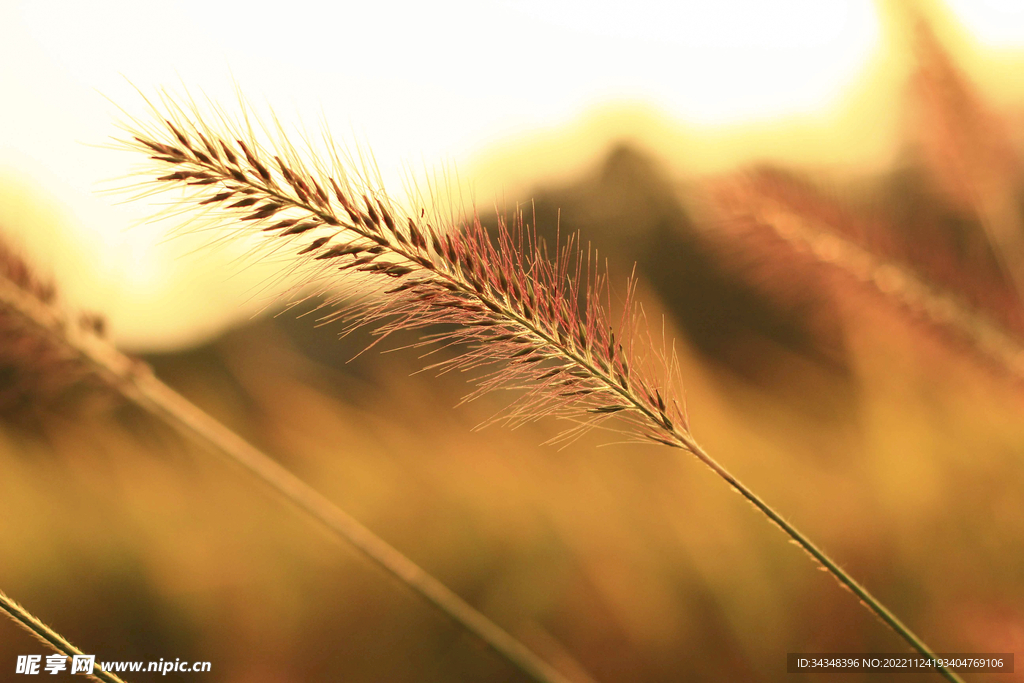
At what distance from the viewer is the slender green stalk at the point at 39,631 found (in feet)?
2.51

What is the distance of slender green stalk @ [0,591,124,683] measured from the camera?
77 centimetres

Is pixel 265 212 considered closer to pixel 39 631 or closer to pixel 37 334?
pixel 39 631

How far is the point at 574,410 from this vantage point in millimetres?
976

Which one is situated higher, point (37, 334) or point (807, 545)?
point (37, 334)

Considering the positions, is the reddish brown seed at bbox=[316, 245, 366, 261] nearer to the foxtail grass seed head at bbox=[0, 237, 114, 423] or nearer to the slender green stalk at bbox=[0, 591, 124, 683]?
the slender green stalk at bbox=[0, 591, 124, 683]

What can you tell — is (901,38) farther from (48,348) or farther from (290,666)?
(290,666)

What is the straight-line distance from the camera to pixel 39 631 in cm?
83

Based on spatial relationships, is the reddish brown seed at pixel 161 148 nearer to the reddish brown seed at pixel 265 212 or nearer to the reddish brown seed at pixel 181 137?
the reddish brown seed at pixel 181 137

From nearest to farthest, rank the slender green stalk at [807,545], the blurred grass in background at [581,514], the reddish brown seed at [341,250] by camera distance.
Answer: the slender green stalk at [807,545] → the reddish brown seed at [341,250] → the blurred grass in background at [581,514]

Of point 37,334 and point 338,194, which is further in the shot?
point 37,334

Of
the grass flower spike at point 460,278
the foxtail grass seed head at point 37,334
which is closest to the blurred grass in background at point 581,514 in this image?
the grass flower spike at point 460,278

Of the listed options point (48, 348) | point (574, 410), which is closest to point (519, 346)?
point (574, 410)

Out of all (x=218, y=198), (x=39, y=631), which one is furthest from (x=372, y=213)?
(x=39, y=631)

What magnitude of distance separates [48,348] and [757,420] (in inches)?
107
